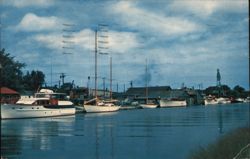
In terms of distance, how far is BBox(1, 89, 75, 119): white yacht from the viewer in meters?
71.4

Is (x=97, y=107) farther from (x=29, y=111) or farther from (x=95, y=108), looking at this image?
(x=29, y=111)

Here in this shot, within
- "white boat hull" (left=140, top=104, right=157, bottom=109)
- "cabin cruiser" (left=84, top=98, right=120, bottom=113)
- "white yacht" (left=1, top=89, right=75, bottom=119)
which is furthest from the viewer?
"white boat hull" (left=140, top=104, right=157, bottom=109)

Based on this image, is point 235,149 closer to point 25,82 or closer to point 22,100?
point 22,100

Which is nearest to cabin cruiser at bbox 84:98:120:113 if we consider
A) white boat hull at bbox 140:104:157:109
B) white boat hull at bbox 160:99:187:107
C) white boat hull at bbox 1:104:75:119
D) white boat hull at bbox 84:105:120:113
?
white boat hull at bbox 84:105:120:113

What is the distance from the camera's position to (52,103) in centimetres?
8381

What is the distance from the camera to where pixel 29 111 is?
75625 millimetres

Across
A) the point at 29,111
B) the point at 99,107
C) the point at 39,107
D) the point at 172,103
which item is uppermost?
the point at 172,103

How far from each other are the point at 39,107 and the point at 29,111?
285 cm

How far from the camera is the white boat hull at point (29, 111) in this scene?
232 feet

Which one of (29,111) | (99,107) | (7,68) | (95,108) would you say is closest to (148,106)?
(99,107)

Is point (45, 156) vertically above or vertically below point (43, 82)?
below

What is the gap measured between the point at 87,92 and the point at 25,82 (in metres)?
37.2

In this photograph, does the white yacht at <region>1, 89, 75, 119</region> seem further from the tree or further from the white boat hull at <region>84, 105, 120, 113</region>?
the white boat hull at <region>84, 105, 120, 113</region>

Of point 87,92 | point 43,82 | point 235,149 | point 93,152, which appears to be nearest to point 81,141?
point 93,152
